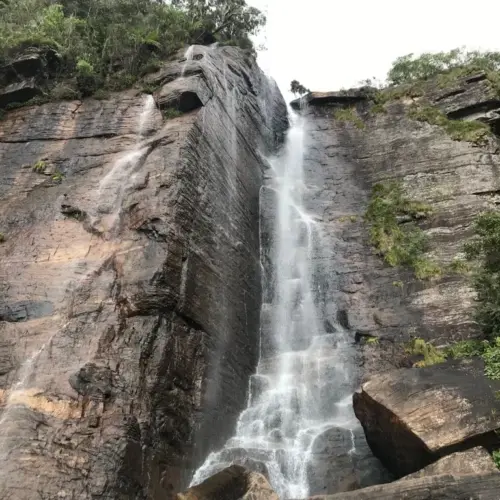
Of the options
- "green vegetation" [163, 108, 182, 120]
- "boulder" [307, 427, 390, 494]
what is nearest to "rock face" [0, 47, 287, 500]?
"green vegetation" [163, 108, 182, 120]

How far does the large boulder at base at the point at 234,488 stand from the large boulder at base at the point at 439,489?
3.06 ft

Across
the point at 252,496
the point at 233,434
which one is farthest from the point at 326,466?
the point at 252,496

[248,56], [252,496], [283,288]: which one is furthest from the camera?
[248,56]

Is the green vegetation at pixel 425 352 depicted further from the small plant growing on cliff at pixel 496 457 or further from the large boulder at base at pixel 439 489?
the large boulder at base at pixel 439 489

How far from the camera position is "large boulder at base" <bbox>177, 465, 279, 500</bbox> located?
7.04 meters

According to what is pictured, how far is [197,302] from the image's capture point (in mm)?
11547

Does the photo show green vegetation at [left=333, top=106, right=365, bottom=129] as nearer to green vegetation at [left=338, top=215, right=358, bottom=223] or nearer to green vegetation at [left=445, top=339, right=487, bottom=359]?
green vegetation at [left=338, top=215, right=358, bottom=223]

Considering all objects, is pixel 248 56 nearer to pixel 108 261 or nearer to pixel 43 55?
pixel 43 55

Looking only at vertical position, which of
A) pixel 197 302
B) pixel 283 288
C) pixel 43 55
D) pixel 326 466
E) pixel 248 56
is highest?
pixel 248 56

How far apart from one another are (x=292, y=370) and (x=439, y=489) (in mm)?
6565

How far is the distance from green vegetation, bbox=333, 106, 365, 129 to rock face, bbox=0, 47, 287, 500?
6.56m

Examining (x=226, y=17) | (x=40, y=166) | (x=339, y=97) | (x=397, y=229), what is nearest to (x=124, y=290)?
(x=40, y=166)

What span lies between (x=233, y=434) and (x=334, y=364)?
3318 millimetres

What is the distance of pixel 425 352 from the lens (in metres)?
11.9
